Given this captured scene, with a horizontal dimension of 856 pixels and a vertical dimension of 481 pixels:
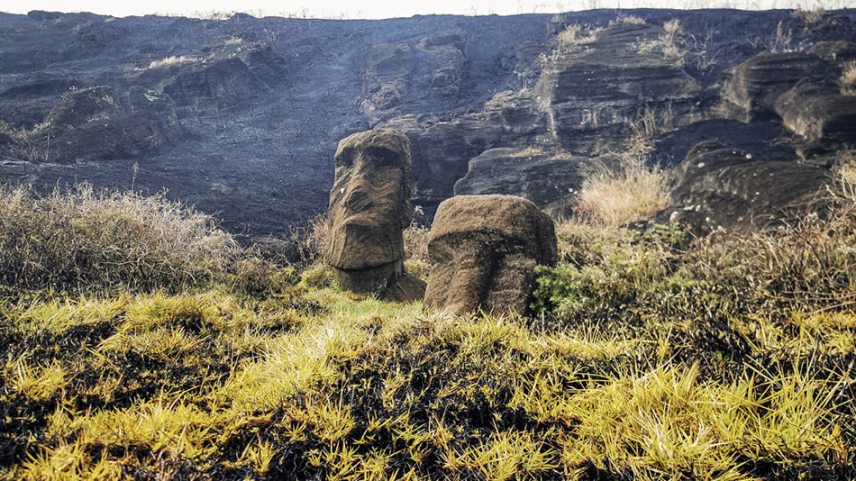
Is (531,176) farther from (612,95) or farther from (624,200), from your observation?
(612,95)

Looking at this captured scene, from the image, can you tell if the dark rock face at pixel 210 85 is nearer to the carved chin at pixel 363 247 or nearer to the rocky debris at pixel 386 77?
the rocky debris at pixel 386 77

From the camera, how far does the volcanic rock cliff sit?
10344 mm

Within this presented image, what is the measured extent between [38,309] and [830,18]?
26.7 m

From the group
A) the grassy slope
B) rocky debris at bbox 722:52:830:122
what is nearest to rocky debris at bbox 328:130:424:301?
the grassy slope

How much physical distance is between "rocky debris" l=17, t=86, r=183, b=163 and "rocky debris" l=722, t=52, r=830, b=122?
1770 centimetres

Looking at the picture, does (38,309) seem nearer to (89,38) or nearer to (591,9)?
(89,38)

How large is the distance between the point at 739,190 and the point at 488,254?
446cm

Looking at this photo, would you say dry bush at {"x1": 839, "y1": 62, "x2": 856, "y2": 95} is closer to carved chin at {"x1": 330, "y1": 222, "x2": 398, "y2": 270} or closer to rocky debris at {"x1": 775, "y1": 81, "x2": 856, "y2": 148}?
rocky debris at {"x1": 775, "y1": 81, "x2": 856, "y2": 148}

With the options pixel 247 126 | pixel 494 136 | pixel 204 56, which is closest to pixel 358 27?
pixel 204 56

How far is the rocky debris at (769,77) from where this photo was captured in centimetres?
1218

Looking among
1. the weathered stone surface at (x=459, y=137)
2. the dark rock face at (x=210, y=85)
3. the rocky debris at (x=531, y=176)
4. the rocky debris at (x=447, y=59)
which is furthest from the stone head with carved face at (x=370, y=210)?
the dark rock face at (x=210, y=85)

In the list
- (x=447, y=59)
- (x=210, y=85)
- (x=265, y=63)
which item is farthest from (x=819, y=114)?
(x=265, y=63)

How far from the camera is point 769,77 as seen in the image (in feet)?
40.3

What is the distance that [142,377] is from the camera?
221cm
